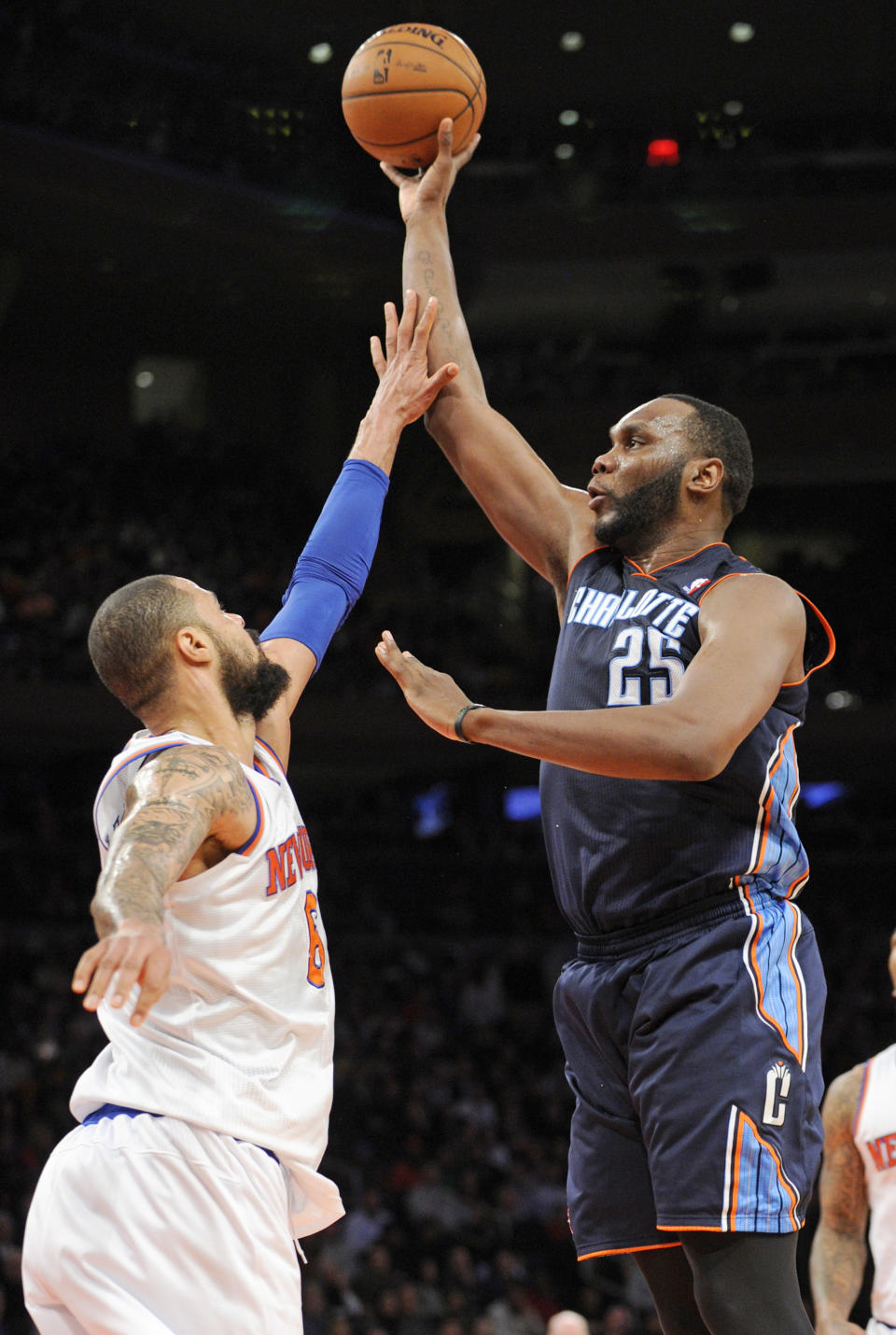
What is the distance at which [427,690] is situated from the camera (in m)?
2.98

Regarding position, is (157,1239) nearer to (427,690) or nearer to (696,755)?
(427,690)

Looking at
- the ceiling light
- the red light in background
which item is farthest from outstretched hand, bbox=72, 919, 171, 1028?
the ceiling light

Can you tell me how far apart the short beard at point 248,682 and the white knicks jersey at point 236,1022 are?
213 millimetres

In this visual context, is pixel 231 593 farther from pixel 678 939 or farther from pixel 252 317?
pixel 678 939

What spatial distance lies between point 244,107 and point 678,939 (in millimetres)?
17221

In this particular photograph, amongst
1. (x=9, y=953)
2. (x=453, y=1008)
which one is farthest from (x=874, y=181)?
(x=9, y=953)

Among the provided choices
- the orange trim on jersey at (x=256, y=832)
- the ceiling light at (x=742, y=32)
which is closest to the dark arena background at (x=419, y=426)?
the ceiling light at (x=742, y=32)

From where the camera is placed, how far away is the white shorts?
2527 millimetres

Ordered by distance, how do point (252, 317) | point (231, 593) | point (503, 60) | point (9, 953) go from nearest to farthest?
point (9, 953) < point (231, 593) < point (503, 60) < point (252, 317)

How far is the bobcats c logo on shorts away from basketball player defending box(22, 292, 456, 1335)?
87 cm

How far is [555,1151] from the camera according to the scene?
13258 millimetres

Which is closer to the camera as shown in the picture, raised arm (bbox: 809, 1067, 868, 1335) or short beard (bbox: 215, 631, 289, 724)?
short beard (bbox: 215, 631, 289, 724)

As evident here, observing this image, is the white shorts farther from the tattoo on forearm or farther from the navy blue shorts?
the navy blue shorts

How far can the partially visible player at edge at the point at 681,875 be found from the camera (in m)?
2.79
